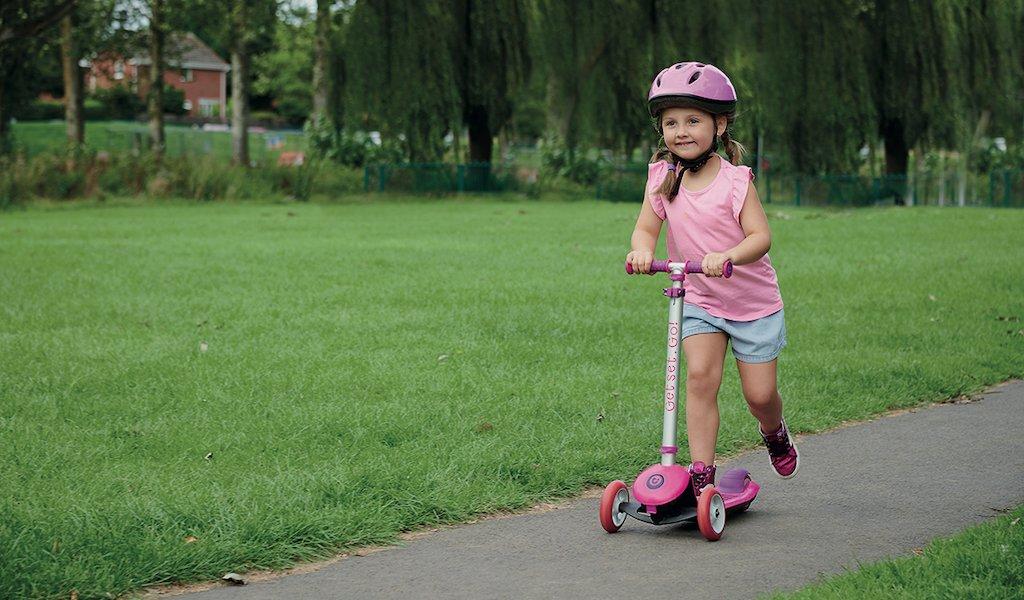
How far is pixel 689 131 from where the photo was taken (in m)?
4.79

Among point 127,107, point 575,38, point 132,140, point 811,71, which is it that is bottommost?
point 132,140

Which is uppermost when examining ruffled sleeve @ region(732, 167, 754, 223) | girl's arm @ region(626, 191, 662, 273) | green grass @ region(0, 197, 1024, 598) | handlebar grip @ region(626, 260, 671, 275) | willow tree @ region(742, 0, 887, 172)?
willow tree @ region(742, 0, 887, 172)

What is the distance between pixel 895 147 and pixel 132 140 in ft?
75.6

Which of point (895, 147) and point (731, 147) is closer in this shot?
point (731, 147)

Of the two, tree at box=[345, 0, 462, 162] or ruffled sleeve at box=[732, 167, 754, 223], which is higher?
tree at box=[345, 0, 462, 162]

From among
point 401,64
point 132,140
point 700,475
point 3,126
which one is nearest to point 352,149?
point 401,64

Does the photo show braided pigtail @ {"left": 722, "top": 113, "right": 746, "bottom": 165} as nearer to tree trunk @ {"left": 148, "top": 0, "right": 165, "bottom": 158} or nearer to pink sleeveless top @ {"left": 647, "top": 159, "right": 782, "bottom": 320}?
pink sleeveless top @ {"left": 647, "top": 159, "right": 782, "bottom": 320}

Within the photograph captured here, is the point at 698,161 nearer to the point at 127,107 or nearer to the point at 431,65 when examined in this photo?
the point at 431,65

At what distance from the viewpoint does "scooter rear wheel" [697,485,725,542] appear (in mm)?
4594

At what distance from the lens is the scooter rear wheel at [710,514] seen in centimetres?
459

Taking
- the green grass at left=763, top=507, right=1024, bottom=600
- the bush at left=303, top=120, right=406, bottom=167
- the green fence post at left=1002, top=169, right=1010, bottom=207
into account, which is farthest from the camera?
the green fence post at left=1002, top=169, right=1010, bottom=207

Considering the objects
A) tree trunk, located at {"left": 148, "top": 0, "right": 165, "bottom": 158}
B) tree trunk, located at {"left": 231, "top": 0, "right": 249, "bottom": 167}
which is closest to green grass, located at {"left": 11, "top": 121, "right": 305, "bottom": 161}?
tree trunk, located at {"left": 148, "top": 0, "right": 165, "bottom": 158}

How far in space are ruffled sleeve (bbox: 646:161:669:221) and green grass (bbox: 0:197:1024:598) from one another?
49.7 inches

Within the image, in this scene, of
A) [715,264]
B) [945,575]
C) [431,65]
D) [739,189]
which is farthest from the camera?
[431,65]
